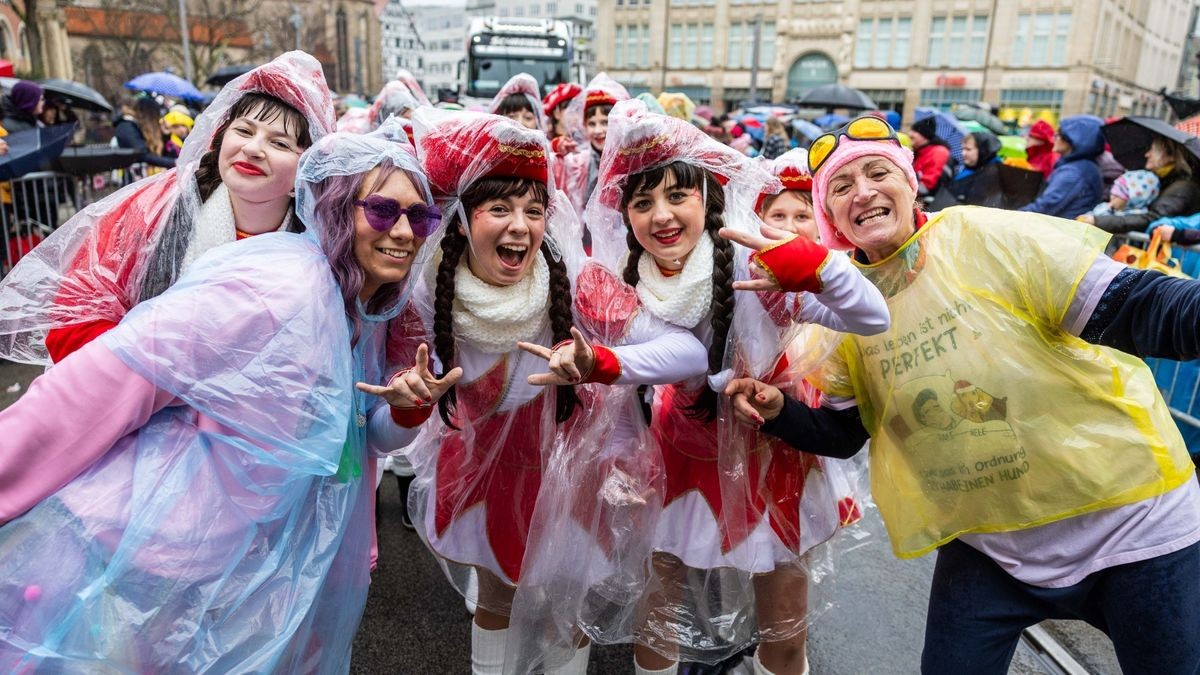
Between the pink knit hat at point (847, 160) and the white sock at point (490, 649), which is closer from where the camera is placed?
the pink knit hat at point (847, 160)

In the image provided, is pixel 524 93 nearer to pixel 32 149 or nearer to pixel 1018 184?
pixel 32 149

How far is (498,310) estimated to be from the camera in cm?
192

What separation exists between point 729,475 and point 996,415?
667mm

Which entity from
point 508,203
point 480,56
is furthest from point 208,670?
point 480,56

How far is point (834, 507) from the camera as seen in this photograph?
2.20 meters

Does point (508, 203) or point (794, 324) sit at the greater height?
point (508, 203)

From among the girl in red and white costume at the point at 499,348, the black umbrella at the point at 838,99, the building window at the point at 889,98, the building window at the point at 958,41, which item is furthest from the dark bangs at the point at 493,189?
the building window at the point at 958,41

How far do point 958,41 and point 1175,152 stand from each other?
4638 centimetres

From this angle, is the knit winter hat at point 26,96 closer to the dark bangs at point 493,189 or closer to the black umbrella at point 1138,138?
the dark bangs at point 493,189

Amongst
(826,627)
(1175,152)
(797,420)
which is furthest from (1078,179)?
(797,420)

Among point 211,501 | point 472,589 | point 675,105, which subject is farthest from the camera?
point 675,105

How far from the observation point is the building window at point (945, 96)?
1758 inches

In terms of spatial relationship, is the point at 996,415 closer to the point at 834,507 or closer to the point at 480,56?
the point at 834,507

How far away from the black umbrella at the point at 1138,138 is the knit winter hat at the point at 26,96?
26.5 ft
